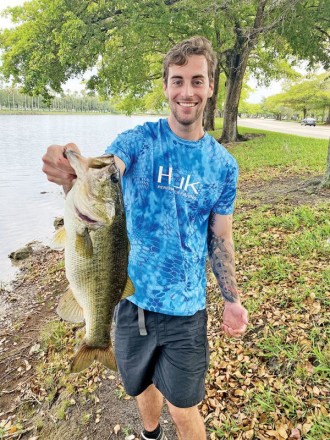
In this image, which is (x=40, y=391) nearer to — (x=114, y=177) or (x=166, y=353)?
(x=166, y=353)

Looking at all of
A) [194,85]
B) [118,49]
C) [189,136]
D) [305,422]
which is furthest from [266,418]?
[118,49]

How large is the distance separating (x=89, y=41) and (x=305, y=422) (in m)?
13.7

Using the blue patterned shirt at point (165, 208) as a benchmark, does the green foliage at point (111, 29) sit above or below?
above

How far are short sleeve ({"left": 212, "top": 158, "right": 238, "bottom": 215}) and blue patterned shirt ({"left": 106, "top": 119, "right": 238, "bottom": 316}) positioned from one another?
0.42ft

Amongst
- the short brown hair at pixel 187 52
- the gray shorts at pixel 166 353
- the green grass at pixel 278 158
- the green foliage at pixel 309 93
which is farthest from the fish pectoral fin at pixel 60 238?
the green foliage at pixel 309 93

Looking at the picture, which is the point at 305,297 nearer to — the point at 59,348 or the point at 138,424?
the point at 138,424

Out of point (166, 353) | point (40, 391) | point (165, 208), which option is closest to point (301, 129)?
point (40, 391)

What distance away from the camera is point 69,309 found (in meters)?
2.28

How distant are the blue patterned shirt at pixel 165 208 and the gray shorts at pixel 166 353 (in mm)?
101

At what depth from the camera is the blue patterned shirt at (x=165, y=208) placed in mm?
2328

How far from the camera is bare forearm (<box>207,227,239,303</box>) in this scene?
2.70 meters

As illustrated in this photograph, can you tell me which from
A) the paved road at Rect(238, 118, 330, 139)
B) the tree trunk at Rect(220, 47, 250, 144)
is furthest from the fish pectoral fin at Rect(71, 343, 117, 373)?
the paved road at Rect(238, 118, 330, 139)

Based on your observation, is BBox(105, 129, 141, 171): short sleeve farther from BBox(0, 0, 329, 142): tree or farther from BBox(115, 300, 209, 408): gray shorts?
BBox(0, 0, 329, 142): tree

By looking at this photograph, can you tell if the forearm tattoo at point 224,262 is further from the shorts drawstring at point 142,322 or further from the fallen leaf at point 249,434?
the fallen leaf at point 249,434
